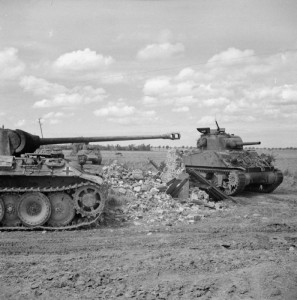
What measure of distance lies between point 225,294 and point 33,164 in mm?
5897

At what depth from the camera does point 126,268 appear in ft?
21.1

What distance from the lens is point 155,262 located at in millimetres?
6793

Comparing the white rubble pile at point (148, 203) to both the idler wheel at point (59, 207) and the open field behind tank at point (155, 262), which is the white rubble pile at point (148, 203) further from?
the idler wheel at point (59, 207)

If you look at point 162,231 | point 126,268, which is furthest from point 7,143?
point 126,268

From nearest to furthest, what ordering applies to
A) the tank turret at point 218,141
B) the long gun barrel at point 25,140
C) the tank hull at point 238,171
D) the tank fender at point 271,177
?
the long gun barrel at point 25,140 → the tank hull at point 238,171 → the tank fender at point 271,177 → the tank turret at point 218,141

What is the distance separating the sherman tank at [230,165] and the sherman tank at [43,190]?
22.7ft

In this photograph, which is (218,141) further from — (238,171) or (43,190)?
(43,190)

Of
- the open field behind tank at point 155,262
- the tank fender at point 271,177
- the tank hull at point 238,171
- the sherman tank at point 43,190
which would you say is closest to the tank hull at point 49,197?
the sherman tank at point 43,190

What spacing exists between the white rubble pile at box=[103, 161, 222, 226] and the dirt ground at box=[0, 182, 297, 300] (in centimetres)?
76

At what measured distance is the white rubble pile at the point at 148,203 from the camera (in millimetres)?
11258

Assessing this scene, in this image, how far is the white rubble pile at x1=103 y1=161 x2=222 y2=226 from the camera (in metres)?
11.3

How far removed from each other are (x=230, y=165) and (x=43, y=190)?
9.59 meters

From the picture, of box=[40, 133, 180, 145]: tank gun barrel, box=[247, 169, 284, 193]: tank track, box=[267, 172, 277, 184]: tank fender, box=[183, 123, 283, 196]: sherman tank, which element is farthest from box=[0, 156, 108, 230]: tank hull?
box=[247, 169, 284, 193]: tank track

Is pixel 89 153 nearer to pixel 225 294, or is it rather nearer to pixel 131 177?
pixel 131 177
